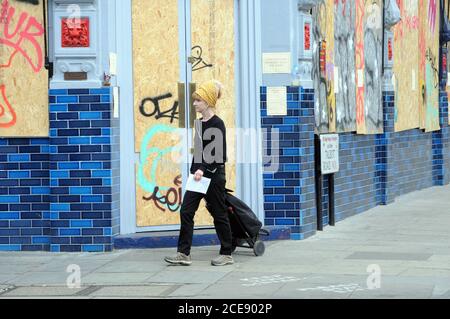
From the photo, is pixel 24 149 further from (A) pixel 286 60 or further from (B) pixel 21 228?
(A) pixel 286 60

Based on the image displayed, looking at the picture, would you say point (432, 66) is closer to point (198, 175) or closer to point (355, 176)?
point (355, 176)

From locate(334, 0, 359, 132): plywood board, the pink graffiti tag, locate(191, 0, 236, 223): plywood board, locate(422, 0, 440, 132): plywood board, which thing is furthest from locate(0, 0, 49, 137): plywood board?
locate(422, 0, 440, 132): plywood board

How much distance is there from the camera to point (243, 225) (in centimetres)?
1134

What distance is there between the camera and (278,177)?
1288cm

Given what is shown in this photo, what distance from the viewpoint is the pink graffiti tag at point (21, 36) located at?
39.5 feet

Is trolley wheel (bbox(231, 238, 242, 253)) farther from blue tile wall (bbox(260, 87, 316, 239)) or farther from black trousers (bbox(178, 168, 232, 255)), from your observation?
blue tile wall (bbox(260, 87, 316, 239))

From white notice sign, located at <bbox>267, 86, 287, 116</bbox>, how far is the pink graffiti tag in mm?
2636

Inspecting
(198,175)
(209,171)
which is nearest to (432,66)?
(209,171)

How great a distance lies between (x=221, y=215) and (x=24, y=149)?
2590mm

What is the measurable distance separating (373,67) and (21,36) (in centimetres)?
649

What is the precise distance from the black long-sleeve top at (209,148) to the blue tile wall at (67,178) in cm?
157

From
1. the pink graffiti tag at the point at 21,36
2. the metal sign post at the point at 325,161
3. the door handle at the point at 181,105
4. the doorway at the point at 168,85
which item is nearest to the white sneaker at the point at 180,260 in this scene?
the doorway at the point at 168,85

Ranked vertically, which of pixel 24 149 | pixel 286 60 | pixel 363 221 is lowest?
pixel 363 221
